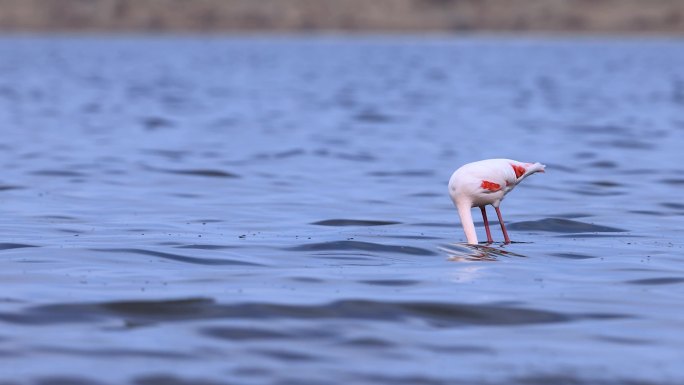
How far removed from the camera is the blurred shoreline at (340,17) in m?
136

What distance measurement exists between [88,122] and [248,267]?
1859cm

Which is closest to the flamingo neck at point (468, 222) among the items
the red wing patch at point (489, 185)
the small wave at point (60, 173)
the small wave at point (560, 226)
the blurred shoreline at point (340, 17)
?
the red wing patch at point (489, 185)

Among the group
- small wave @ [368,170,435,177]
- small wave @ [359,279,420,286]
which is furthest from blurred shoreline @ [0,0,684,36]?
small wave @ [359,279,420,286]

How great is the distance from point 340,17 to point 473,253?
132072 mm

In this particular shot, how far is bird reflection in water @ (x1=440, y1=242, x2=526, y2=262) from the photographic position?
10867 millimetres

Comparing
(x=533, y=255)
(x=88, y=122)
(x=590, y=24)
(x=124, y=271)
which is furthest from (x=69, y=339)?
(x=590, y=24)

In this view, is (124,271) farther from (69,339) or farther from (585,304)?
(585,304)

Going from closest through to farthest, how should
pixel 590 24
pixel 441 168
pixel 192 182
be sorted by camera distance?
pixel 192 182 < pixel 441 168 < pixel 590 24

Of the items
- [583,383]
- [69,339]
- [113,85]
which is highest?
[113,85]

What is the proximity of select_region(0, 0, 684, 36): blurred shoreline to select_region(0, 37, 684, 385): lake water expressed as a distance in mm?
108904

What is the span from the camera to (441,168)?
1973 centimetres

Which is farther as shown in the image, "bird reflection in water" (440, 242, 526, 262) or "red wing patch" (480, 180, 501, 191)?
"red wing patch" (480, 180, 501, 191)

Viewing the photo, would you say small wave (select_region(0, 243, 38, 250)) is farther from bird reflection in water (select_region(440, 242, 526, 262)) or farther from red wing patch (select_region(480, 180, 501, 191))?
red wing patch (select_region(480, 180, 501, 191))

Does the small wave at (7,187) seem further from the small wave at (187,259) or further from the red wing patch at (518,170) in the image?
the red wing patch at (518,170)
